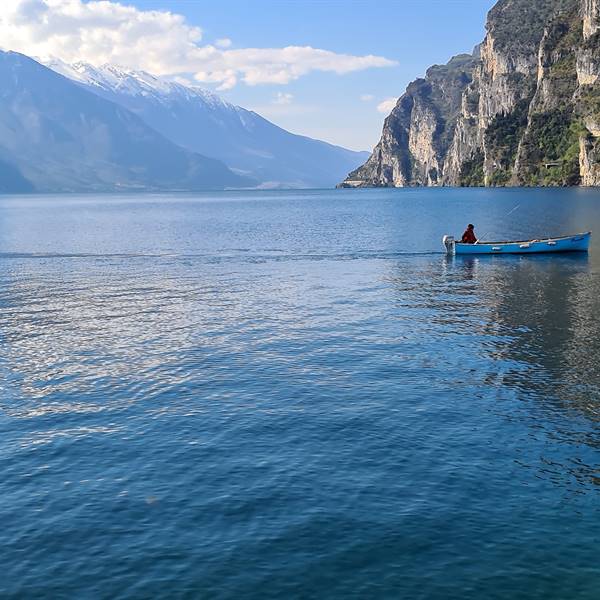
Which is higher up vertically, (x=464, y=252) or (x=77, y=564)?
(x=464, y=252)

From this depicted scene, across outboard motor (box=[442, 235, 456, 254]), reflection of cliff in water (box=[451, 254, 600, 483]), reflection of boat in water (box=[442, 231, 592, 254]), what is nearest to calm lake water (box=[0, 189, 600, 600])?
reflection of cliff in water (box=[451, 254, 600, 483])

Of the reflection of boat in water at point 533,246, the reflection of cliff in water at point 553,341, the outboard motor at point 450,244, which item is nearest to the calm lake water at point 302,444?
the reflection of cliff in water at point 553,341

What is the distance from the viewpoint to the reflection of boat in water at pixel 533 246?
83062 millimetres

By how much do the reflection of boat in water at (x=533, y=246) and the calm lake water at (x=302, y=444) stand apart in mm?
24176

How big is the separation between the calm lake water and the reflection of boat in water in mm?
24176

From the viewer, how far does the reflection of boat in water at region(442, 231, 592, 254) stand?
83062 millimetres

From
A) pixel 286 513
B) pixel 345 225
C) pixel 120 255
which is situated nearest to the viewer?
pixel 286 513

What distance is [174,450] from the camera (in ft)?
85.8

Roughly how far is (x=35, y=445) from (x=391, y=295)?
1428 inches

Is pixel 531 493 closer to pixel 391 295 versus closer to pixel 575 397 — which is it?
pixel 575 397

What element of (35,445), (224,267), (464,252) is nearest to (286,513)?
(35,445)

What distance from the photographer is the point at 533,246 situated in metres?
83.8

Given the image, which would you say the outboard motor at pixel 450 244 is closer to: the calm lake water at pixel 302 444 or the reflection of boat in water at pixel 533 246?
the reflection of boat in water at pixel 533 246

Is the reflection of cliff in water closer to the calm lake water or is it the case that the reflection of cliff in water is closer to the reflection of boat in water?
the calm lake water
